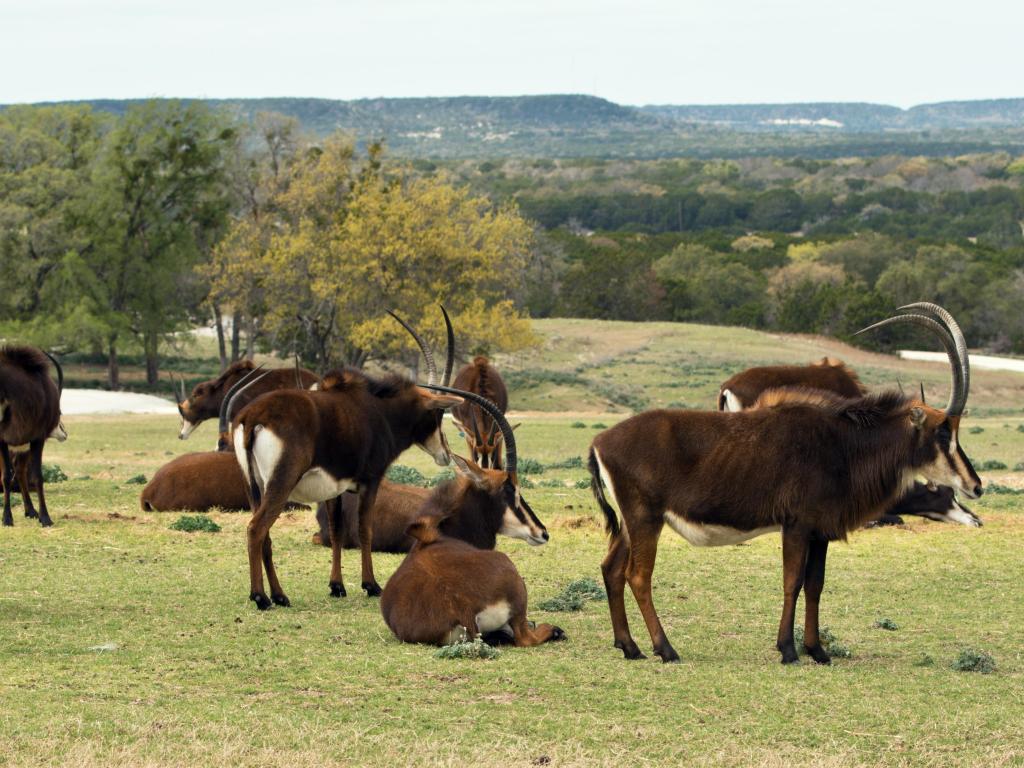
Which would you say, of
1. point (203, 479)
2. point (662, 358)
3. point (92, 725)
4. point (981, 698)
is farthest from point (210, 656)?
point (662, 358)

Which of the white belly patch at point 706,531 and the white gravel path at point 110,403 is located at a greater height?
the white belly patch at point 706,531

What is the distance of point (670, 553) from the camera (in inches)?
600

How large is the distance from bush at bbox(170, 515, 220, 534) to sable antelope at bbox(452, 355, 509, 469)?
12.0 feet

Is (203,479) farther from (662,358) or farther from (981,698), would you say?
(662,358)

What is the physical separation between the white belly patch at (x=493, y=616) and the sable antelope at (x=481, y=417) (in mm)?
8491

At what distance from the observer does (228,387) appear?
20.4 meters

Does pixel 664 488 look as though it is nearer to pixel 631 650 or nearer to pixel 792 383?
pixel 631 650

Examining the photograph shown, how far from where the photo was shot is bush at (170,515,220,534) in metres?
16.5

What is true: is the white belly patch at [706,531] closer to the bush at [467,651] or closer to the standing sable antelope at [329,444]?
the bush at [467,651]

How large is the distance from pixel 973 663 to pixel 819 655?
102 centimetres

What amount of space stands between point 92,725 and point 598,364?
58.2 metres

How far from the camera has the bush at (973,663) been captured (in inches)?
376

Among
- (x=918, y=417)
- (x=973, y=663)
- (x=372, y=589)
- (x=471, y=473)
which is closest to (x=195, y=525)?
(x=372, y=589)

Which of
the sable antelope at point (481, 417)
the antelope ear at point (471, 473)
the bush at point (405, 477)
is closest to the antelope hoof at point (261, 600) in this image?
the antelope ear at point (471, 473)
